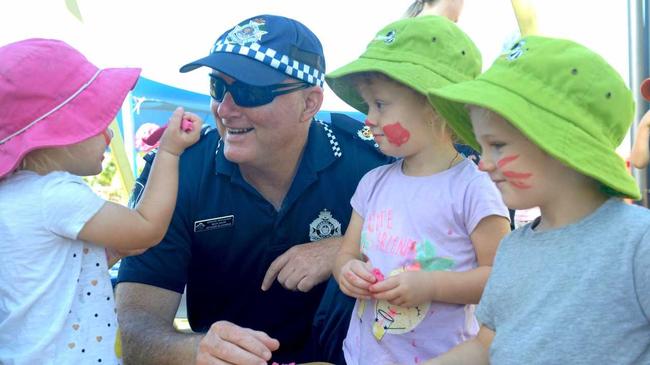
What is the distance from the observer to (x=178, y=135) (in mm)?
2182

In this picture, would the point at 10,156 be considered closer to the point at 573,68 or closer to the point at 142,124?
the point at 573,68

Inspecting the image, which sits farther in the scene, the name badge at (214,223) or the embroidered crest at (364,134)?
the embroidered crest at (364,134)

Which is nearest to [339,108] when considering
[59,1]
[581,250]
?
[59,1]

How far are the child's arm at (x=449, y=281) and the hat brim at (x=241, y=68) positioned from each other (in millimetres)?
928

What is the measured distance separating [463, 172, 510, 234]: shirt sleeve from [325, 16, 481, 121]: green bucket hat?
0.28 metres

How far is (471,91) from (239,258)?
1.35m

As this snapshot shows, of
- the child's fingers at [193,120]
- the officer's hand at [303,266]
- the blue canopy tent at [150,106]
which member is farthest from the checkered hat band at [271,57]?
the blue canopy tent at [150,106]

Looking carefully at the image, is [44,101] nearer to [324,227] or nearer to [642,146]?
[324,227]

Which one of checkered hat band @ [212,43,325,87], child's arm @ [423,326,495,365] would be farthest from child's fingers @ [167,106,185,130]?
child's arm @ [423,326,495,365]

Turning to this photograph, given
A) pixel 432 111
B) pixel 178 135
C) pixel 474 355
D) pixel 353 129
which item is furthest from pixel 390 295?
pixel 353 129

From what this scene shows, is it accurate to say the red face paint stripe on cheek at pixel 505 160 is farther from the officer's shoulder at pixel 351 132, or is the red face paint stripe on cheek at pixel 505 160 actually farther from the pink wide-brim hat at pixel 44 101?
the officer's shoulder at pixel 351 132

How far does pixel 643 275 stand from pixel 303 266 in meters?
1.25

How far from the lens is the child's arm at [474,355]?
175cm

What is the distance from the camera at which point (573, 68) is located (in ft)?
4.98
